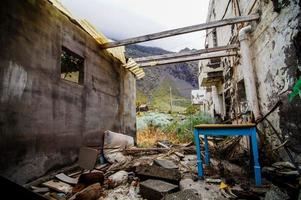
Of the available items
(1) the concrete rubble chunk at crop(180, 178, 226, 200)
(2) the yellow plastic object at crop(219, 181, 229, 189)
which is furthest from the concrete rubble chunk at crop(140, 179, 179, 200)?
(2) the yellow plastic object at crop(219, 181, 229, 189)

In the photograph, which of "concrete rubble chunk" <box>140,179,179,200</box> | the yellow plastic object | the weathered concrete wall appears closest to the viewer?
"concrete rubble chunk" <box>140,179,179,200</box>

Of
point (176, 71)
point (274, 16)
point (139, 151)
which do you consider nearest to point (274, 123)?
point (274, 16)

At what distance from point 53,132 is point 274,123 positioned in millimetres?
4935

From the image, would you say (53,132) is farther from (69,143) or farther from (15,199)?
(15,199)

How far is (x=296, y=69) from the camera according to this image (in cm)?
325

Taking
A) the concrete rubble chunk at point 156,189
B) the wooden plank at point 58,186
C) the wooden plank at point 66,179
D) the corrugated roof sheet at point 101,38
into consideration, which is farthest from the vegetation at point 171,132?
the concrete rubble chunk at point 156,189

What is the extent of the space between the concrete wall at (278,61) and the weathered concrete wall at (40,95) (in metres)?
4.77

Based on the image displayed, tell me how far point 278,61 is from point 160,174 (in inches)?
134

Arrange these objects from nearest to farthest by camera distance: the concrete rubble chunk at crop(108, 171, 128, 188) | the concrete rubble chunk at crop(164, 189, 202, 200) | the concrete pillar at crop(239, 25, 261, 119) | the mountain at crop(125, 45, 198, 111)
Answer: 1. the concrete rubble chunk at crop(164, 189, 202, 200)
2. the concrete rubble chunk at crop(108, 171, 128, 188)
3. the concrete pillar at crop(239, 25, 261, 119)
4. the mountain at crop(125, 45, 198, 111)

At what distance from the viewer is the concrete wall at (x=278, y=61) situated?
3.28 meters

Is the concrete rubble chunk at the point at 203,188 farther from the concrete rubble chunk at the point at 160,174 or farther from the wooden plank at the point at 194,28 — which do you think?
the wooden plank at the point at 194,28

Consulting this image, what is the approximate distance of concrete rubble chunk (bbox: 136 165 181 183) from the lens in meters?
3.30

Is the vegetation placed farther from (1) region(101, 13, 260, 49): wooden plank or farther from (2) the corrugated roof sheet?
(1) region(101, 13, 260, 49): wooden plank

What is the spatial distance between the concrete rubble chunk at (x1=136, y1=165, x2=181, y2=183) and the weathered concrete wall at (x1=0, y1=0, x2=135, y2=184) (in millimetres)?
1921
